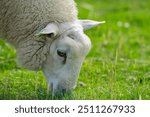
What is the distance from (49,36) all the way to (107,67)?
2056 mm

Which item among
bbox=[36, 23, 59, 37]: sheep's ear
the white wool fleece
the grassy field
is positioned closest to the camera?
bbox=[36, 23, 59, 37]: sheep's ear

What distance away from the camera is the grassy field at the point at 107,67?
788 cm

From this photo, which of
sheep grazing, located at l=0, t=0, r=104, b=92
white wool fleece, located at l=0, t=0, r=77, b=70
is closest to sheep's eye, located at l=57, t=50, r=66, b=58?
sheep grazing, located at l=0, t=0, r=104, b=92

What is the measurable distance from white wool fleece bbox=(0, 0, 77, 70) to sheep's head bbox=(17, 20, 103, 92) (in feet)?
0.14

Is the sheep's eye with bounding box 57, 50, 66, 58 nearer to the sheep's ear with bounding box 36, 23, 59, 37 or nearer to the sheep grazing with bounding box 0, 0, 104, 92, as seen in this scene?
the sheep grazing with bounding box 0, 0, 104, 92

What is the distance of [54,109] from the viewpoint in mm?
6875

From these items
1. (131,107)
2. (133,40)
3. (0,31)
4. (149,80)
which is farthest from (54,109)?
(133,40)

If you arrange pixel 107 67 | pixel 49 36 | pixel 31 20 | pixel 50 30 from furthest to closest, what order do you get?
pixel 107 67
pixel 31 20
pixel 49 36
pixel 50 30

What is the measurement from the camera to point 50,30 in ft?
24.7

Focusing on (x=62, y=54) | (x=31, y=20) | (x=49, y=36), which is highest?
(x=31, y=20)

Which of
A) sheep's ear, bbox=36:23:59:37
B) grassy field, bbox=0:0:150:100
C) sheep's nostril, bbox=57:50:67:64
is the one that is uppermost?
sheep's ear, bbox=36:23:59:37

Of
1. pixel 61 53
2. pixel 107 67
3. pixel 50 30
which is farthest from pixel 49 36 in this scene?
pixel 107 67

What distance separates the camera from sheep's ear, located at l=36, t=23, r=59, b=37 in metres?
7.47

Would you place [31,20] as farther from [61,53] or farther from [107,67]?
[107,67]
